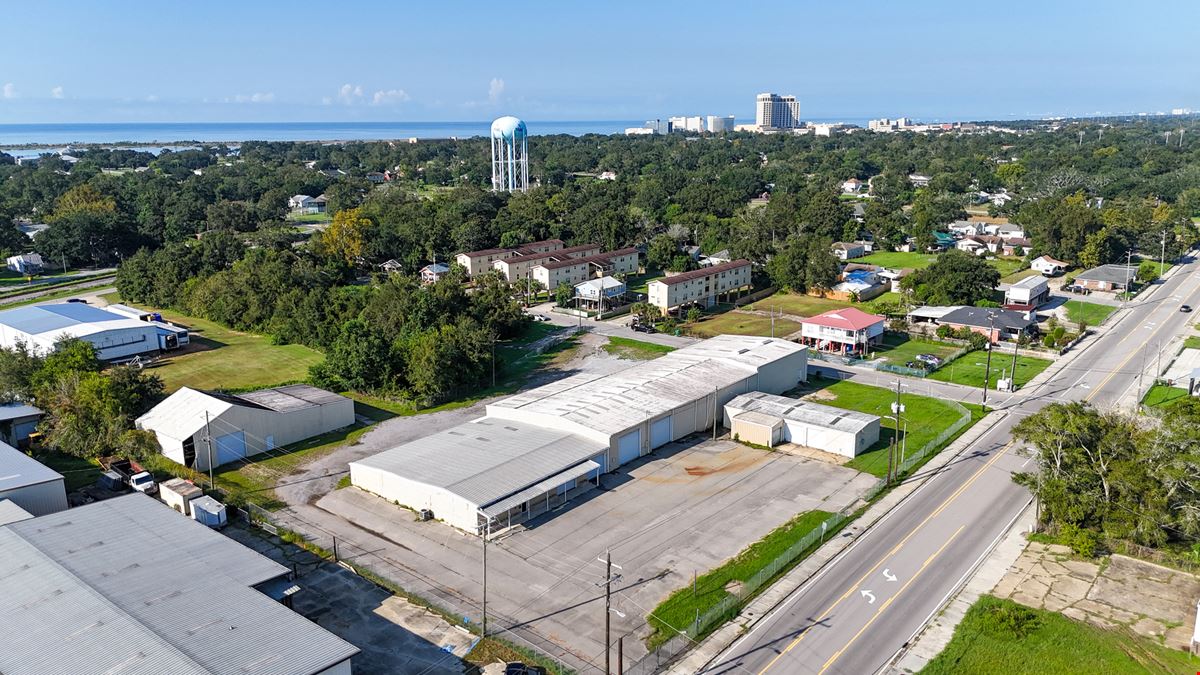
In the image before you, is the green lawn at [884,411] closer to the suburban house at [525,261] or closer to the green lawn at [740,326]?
the green lawn at [740,326]

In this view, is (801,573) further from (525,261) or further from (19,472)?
(525,261)

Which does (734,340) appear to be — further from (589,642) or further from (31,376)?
(31,376)

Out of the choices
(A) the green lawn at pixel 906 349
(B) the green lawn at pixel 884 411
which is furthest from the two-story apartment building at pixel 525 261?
(B) the green lawn at pixel 884 411

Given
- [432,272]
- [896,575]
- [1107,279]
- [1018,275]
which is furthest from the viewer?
[432,272]

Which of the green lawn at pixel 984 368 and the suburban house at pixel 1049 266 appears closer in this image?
the green lawn at pixel 984 368

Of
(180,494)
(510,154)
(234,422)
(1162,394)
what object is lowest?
(1162,394)

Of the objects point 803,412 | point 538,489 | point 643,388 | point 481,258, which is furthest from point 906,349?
point 481,258
